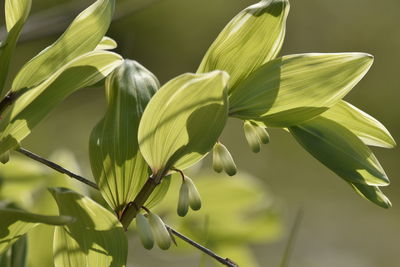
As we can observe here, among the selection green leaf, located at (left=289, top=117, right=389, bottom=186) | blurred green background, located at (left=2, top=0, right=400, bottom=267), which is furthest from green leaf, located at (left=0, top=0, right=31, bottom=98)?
blurred green background, located at (left=2, top=0, right=400, bottom=267)

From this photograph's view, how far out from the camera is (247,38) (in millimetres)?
235

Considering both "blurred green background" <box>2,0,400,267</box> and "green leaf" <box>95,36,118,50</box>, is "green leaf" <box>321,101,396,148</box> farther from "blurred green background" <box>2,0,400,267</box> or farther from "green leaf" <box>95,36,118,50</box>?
"blurred green background" <box>2,0,400,267</box>

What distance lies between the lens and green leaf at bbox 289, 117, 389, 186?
0.24 metres

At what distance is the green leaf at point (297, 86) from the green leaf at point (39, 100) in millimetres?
56

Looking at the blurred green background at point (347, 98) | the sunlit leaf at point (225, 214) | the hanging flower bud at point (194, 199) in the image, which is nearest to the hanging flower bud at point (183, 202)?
the hanging flower bud at point (194, 199)

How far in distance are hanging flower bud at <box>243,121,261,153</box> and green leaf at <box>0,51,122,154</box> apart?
66 mm

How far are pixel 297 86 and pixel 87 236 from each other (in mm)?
93

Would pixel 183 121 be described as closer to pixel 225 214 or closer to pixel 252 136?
pixel 252 136

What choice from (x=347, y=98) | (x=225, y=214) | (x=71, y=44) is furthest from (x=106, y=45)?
(x=347, y=98)

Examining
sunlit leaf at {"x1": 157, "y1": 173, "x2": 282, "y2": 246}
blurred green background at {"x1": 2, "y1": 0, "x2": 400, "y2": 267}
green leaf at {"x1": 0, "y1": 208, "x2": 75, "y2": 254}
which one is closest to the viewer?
green leaf at {"x1": 0, "y1": 208, "x2": 75, "y2": 254}

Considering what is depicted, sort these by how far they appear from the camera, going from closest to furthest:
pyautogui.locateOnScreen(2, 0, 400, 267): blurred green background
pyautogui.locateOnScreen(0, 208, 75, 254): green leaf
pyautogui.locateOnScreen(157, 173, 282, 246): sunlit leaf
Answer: pyautogui.locateOnScreen(0, 208, 75, 254): green leaf, pyautogui.locateOnScreen(157, 173, 282, 246): sunlit leaf, pyautogui.locateOnScreen(2, 0, 400, 267): blurred green background

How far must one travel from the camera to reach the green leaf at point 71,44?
0.24 metres

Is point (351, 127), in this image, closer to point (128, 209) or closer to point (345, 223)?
point (128, 209)

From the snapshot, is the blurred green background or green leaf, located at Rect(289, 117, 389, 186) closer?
green leaf, located at Rect(289, 117, 389, 186)
